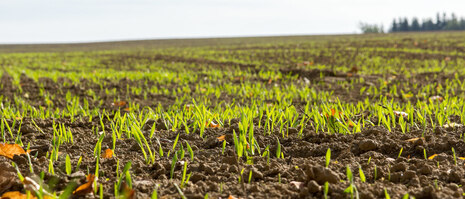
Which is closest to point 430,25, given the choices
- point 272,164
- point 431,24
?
point 431,24

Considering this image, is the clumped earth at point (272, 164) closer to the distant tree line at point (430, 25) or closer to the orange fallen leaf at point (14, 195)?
the orange fallen leaf at point (14, 195)

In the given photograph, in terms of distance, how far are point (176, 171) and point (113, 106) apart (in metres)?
3.85

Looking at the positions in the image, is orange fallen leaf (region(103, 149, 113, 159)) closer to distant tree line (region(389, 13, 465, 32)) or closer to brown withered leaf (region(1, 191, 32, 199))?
brown withered leaf (region(1, 191, 32, 199))

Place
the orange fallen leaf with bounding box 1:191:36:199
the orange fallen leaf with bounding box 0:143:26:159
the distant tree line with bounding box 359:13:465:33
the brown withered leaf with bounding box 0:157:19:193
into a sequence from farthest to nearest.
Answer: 1. the distant tree line with bounding box 359:13:465:33
2. the orange fallen leaf with bounding box 0:143:26:159
3. the brown withered leaf with bounding box 0:157:19:193
4. the orange fallen leaf with bounding box 1:191:36:199

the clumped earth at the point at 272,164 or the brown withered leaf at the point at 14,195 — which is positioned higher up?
the brown withered leaf at the point at 14,195

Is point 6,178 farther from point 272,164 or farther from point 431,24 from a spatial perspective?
point 431,24

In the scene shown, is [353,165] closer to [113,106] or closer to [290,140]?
[290,140]

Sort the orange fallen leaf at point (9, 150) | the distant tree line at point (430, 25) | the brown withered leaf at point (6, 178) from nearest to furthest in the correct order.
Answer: the brown withered leaf at point (6, 178)
the orange fallen leaf at point (9, 150)
the distant tree line at point (430, 25)

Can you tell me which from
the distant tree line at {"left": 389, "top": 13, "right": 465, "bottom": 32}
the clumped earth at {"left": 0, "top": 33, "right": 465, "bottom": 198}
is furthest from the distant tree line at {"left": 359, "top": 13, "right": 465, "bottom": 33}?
the clumped earth at {"left": 0, "top": 33, "right": 465, "bottom": 198}

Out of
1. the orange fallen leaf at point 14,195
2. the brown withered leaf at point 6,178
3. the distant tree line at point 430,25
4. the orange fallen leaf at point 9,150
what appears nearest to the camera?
the orange fallen leaf at point 14,195

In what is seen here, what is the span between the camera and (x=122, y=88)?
7.02 meters

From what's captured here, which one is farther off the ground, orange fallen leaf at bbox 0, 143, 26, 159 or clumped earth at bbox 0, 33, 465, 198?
orange fallen leaf at bbox 0, 143, 26, 159

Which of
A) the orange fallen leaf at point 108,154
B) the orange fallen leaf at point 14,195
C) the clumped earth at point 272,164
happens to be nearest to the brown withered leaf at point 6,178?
the clumped earth at point 272,164

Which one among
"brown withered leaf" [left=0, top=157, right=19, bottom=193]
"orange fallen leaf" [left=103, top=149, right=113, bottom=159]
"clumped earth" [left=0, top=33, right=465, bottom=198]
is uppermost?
"brown withered leaf" [left=0, top=157, right=19, bottom=193]
